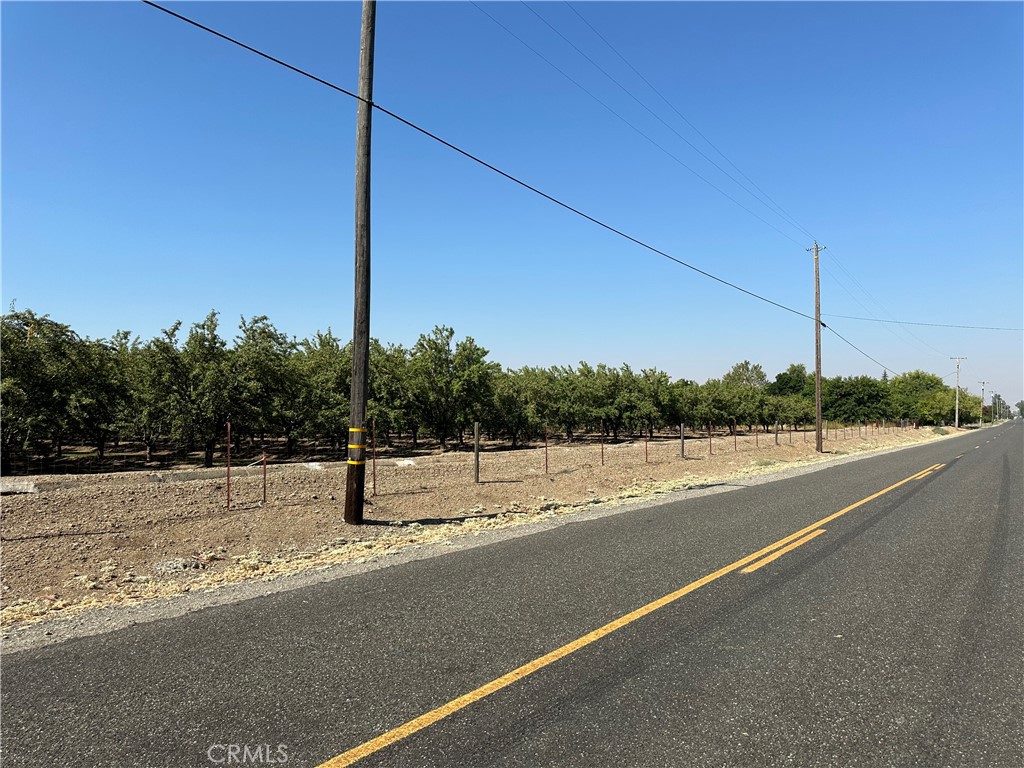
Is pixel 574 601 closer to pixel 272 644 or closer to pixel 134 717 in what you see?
pixel 272 644

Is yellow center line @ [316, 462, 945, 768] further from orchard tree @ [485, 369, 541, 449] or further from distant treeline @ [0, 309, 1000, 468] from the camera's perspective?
orchard tree @ [485, 369, 541, 449]

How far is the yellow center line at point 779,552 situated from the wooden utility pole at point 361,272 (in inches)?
249

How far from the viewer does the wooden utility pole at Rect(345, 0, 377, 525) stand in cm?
987

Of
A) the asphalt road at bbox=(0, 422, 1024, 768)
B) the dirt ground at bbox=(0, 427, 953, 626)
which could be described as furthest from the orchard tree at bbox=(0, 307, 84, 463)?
the asphalt road at bbox=(0, 422, 1024, 768)

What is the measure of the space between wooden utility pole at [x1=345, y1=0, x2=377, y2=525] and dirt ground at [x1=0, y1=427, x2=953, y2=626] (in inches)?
32.0

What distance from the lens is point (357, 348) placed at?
32.6ft

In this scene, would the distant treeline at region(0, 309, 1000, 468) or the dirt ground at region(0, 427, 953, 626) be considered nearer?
the dirt ground at region(0, 427, 953, 626)

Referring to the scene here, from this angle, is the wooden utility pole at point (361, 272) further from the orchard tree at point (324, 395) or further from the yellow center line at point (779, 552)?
the orchard tree at point (324, 395)

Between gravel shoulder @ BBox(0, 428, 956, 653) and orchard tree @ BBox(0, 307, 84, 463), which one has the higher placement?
orchard tree @ BBox(0, 307, 84, 463)

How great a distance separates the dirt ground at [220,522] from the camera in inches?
265

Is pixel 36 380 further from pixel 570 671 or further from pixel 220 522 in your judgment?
pixel 570 671

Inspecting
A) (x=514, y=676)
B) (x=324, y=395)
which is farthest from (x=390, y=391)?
(x=514, y=676)

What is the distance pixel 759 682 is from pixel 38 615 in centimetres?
636

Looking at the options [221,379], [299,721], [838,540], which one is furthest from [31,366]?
[838,540]
